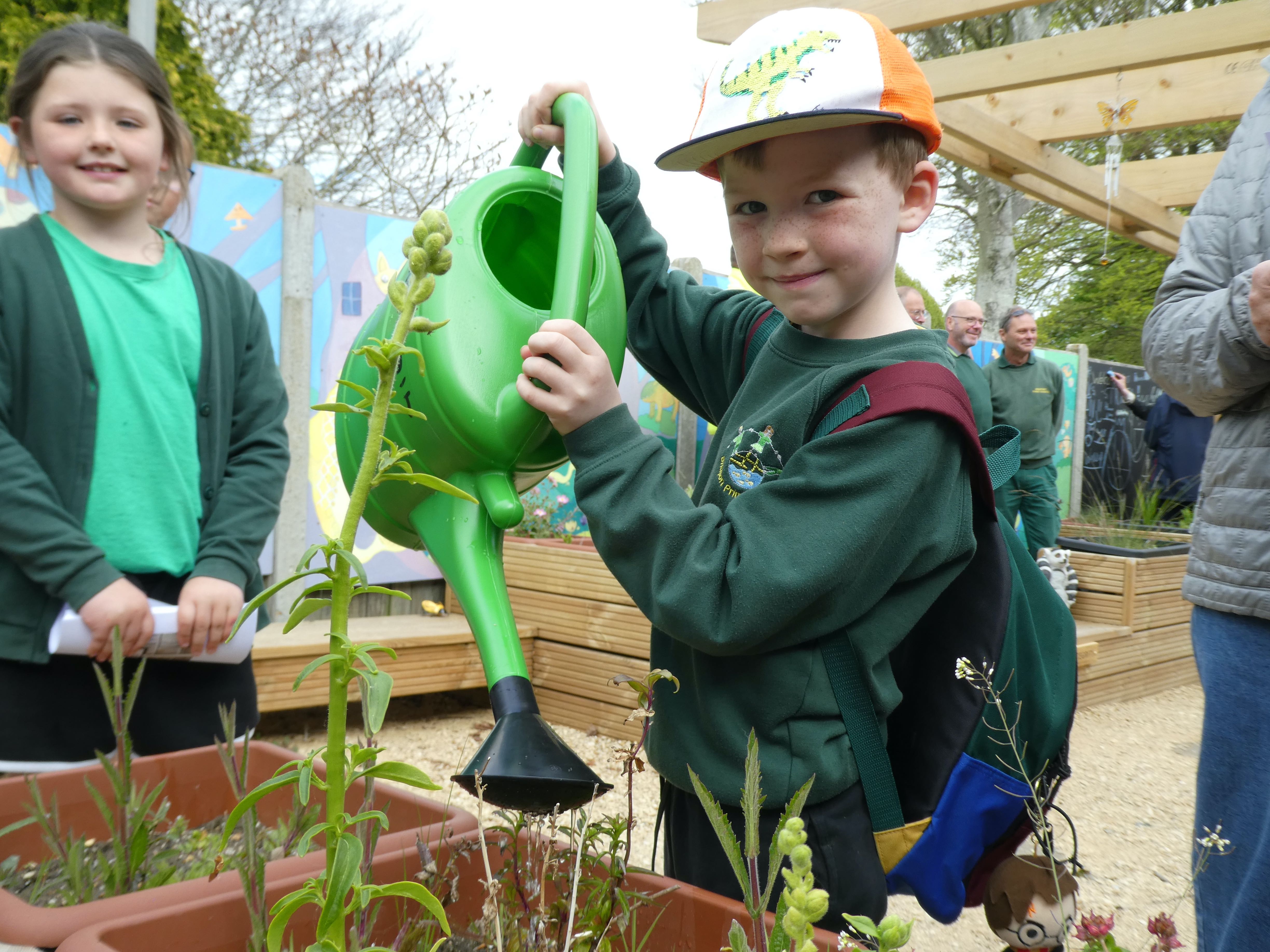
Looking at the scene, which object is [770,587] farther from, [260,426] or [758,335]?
[260,426]

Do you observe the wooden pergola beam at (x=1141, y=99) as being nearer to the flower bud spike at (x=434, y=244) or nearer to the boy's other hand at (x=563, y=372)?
the boy's other hand at (x=563, y=372)

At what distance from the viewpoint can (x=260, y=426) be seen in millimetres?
1588

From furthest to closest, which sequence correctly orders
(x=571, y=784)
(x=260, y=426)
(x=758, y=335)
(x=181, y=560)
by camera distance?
(x=260, y=426) < (x=181, y=560) < (x=758, y=335) < (x=571, y=784)

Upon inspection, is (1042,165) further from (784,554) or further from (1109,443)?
(1109,443)

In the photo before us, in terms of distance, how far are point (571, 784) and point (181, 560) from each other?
941 mm

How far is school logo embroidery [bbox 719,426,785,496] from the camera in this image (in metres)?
1.00

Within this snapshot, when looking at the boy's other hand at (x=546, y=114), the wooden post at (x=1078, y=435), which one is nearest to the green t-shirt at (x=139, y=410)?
the boy's other hand at (x=546, y=114)

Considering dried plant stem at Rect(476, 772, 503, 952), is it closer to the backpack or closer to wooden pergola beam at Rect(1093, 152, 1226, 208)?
the backpack

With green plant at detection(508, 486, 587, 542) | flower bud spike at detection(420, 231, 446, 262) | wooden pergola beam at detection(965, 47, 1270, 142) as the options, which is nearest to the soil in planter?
flower bud spike at detection(420, 231, 446, 262)

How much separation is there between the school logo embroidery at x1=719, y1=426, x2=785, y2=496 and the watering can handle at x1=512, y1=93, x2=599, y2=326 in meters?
0.21

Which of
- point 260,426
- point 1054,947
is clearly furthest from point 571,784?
point 260,426

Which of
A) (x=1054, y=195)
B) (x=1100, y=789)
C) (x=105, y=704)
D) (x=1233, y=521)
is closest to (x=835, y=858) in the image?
(x=1233, y=521)

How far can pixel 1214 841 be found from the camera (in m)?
0.89

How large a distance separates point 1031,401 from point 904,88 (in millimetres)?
5686
